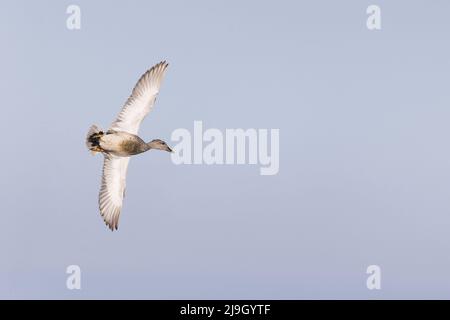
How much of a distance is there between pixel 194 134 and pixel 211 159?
218 mm

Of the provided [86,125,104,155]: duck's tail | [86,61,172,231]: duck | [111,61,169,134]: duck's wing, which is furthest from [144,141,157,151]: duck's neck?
[86,125,104,155]: duck's tail

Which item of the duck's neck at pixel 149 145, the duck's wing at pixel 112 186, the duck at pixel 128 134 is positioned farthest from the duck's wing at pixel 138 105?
the duck's wing at pixel 112 186

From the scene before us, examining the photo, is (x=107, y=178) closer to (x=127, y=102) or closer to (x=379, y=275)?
(x=127, y=102)

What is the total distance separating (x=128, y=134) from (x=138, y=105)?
8.3 inches

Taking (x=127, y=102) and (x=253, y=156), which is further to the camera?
(x=253, y=156)

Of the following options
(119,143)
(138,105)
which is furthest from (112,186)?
(138,105)

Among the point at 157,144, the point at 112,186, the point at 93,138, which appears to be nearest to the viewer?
the point at 93,138

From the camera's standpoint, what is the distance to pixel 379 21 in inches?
281

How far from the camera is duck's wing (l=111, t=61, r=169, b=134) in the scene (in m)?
6.45

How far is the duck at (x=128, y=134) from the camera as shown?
6.39 meters

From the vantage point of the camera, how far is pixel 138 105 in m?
6.46

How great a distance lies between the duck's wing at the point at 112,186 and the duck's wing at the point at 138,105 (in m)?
0.24

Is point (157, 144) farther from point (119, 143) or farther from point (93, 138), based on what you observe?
point (93, 138)
